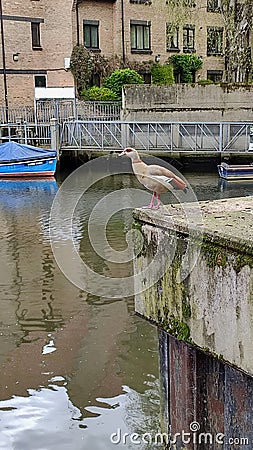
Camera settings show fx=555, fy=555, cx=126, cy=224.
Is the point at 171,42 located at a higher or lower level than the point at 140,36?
lower

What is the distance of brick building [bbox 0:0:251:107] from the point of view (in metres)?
32.8

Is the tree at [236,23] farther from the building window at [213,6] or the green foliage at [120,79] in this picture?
the building window at [213,6]

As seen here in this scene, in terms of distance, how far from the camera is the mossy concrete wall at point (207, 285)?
2.27 m

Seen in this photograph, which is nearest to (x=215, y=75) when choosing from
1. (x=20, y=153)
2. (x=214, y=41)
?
(x=214, y=41)

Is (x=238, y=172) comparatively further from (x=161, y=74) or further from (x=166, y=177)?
(x=166, y=177)

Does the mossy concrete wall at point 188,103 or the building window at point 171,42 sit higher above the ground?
the building window at point 171,42

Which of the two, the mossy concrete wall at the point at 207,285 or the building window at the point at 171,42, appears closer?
the mossy concrete wall at the point at 207,285

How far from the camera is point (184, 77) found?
36.3 metres

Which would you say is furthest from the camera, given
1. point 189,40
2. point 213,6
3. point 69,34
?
point 189,40

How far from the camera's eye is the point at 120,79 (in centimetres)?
3164

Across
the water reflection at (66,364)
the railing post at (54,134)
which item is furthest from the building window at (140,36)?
the water reflection at (66,364)

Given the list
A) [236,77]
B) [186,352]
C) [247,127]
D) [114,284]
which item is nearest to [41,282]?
[114,284]

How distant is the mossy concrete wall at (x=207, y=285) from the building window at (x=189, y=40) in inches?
1409

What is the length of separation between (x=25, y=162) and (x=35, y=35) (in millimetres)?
12758
